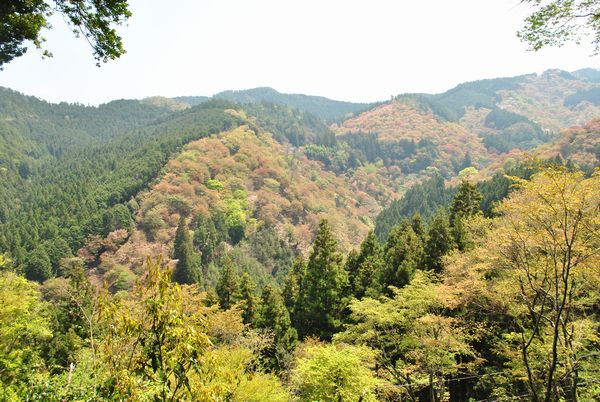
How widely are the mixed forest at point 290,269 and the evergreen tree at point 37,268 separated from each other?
0.29m

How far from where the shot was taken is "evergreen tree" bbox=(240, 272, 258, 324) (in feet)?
100

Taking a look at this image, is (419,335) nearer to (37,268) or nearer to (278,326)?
(278,326)

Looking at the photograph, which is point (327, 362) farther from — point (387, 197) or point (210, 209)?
point (387, 197)

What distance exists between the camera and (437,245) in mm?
27359

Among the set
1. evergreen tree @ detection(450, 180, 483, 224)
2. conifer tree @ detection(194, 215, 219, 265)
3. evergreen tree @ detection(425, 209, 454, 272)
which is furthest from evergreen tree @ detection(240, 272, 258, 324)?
conifer tree @ detection(194, 215, 219, 265)

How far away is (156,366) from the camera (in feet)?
13.3

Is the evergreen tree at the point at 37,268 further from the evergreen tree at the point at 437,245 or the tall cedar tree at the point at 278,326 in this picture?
the evergreen tree at the point at 437,245

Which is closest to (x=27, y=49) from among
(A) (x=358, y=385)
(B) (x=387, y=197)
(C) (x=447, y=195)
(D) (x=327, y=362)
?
(D) (x=327, y=362)

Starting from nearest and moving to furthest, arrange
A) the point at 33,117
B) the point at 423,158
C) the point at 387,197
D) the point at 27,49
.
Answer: the point at 27,49
the point at 387,197
the point at 423,158
the point at 33,117

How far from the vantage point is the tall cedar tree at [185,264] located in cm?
5184

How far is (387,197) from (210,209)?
252 feet

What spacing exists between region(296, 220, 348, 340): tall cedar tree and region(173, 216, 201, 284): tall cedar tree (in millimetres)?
24557

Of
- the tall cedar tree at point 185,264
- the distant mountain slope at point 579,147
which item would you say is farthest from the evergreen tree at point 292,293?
the distant mountain slope at point 579,147

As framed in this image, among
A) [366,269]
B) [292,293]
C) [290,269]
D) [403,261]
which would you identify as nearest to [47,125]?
[290,269]
